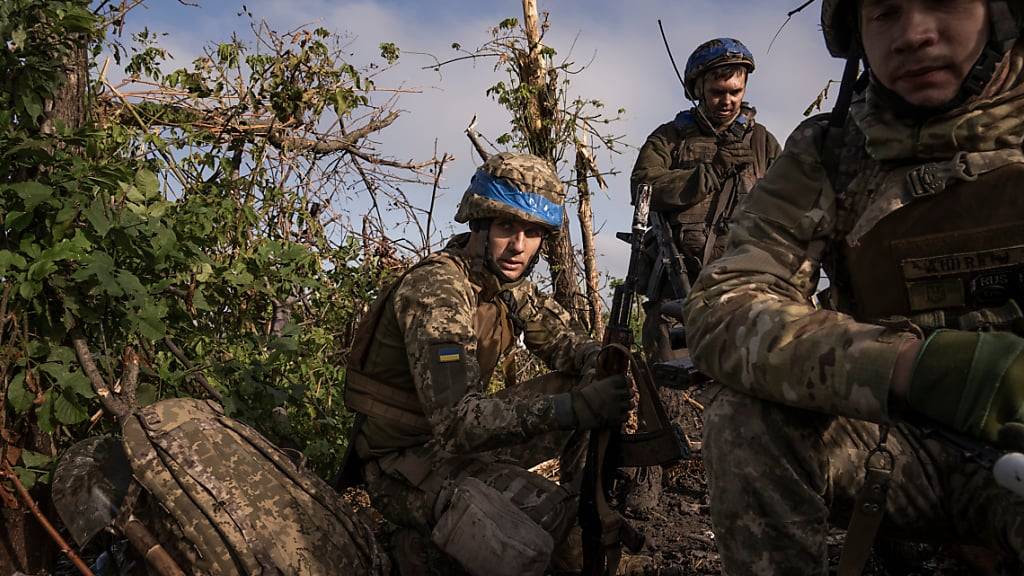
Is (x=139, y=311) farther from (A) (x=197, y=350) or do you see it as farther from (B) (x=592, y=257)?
(B) (x=592, y=257)

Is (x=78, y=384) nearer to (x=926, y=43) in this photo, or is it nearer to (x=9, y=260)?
(x=9, y=260)

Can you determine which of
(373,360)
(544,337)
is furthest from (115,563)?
(544,337)

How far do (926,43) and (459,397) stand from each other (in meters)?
1.92

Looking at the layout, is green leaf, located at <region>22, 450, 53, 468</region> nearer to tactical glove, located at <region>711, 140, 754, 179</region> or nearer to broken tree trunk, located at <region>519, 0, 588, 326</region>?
tactical glove, located at <region>711, 140, 754, 179</region>

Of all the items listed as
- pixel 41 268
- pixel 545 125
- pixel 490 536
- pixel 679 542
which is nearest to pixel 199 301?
pixel 41 268

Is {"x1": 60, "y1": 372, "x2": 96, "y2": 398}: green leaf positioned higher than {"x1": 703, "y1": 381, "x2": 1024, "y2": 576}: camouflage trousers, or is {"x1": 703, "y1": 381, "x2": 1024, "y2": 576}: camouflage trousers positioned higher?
{"x1": 703, "y1": 381, "x2": 1024, "y2": 576}: camouflage trousers

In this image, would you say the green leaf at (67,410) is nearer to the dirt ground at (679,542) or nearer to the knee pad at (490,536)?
the dirt ground at (679,542)

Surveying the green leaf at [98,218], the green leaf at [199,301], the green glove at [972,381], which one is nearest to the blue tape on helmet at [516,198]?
the green leaf at [199,301]

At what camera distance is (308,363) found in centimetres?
490

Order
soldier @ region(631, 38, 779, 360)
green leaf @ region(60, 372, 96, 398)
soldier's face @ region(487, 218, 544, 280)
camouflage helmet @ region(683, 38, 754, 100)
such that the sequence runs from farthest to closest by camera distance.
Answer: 1. soldier @ region(631, 38, 779, 360)
2. camouflage helmet @ region(683, 38, 754, 100)
3. soldier's face @ region(487, 218, 544, 280)
4. green leaf @ region(60, 372, 96, 398)

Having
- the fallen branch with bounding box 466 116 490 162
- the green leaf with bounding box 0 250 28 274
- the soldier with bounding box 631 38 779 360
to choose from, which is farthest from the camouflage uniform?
the fallen branch with bounding box 466 116 490 162

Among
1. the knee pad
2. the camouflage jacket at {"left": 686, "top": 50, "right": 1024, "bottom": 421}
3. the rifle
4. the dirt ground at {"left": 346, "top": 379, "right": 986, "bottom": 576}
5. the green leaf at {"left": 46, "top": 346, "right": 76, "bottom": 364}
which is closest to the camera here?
the camouflage jacket at {"left": 686, "top": 50, "right": 1024, "bottom": 421}

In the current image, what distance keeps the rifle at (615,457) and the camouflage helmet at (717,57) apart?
133 inches

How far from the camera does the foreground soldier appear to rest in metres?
3.07
